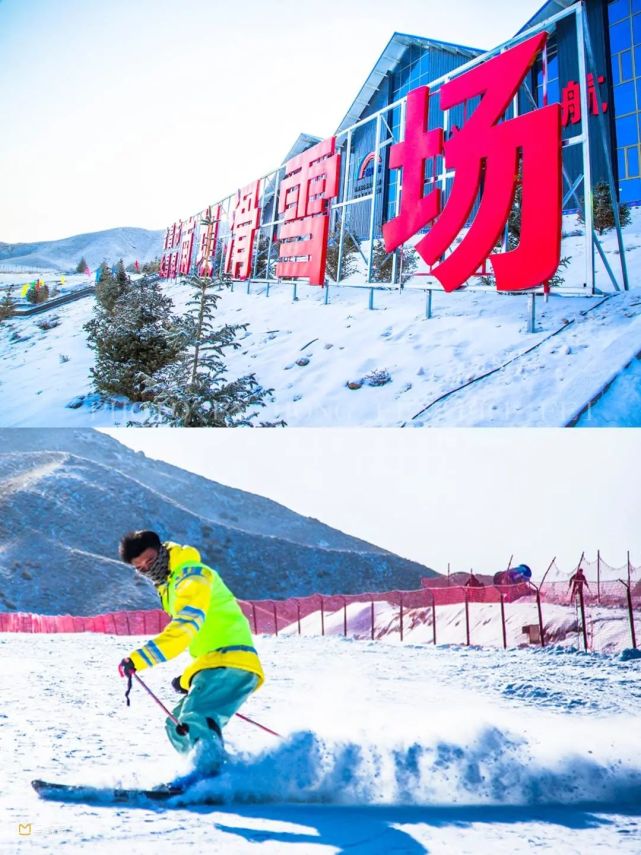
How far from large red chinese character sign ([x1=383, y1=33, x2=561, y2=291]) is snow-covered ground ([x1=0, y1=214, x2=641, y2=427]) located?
0.10m

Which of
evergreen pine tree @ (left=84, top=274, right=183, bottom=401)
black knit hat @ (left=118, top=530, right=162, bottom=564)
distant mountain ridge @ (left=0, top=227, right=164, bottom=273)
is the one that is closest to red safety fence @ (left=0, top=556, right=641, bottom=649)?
evergreen pine tree @ (left=84, top=274, right=183, bottom=401)

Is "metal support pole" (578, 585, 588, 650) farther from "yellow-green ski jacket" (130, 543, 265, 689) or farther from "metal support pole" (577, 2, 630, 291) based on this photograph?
"yellow-green ski jacket" (130, 543, 265, 689)

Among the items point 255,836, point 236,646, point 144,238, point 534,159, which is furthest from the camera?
point 144,238

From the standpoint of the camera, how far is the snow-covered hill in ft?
10.0

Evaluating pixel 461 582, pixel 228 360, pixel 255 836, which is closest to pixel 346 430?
pixel 228 360

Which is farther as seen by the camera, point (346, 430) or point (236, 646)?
point (346, 430)

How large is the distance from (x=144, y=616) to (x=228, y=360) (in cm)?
118

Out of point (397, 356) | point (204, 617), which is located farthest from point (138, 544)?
point (397, 356)

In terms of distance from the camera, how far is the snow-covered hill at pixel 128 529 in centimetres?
306

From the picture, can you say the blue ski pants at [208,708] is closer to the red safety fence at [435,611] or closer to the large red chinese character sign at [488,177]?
the red safety fence at [435,611]

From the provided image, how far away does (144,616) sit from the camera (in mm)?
3211

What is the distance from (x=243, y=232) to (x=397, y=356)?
3.07ft

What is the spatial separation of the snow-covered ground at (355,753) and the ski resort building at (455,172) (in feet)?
4.71

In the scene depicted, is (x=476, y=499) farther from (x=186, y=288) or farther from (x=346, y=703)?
(x=186, y=288)
